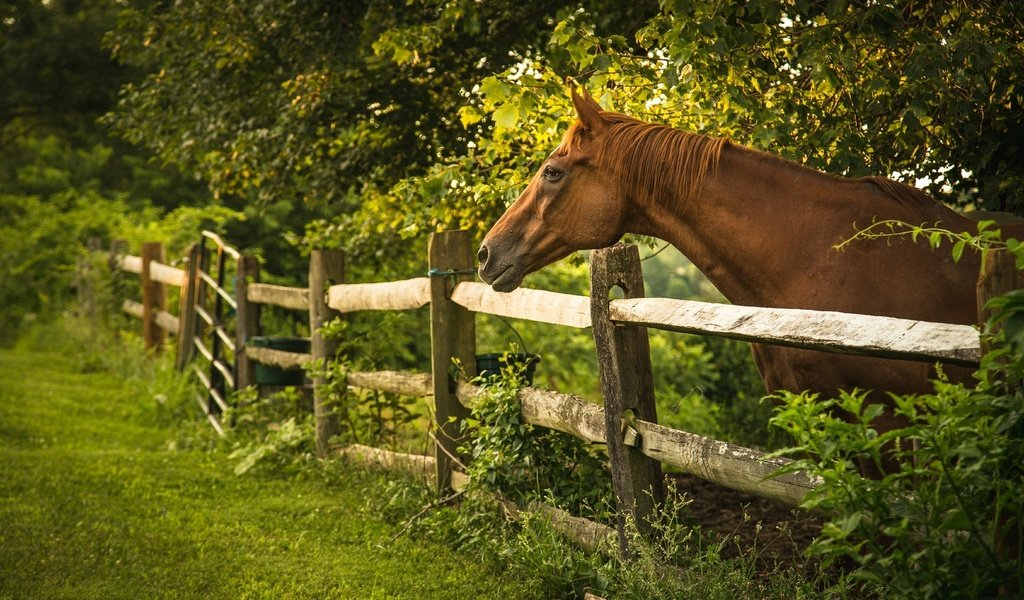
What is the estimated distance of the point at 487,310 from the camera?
5016mm

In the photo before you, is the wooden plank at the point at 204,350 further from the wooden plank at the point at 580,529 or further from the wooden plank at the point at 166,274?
the wooden plank at the point at 580,529

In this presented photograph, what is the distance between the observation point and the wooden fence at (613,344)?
2611mm

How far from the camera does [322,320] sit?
6.77 m

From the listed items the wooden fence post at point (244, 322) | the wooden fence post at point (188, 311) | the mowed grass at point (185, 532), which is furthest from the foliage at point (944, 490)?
the wooden fence post at point (188, 311)

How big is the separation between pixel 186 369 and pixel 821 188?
23.8 feet

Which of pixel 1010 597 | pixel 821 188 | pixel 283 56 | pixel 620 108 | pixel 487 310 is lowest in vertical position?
pixel 1010 597

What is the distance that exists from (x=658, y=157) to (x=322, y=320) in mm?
3579

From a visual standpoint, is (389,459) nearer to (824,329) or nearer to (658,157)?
(658,157)

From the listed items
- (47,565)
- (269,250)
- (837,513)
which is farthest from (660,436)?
(269,250)

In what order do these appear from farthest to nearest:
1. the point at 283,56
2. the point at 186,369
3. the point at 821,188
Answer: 1. the point at 186,369
2. the point at 283,56
3. the point at 821,188

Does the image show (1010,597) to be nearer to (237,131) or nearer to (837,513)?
(837,513)

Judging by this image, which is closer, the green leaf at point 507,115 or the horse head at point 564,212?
the horse head at point 564,212

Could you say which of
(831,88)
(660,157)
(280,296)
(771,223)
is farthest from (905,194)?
(280,296)

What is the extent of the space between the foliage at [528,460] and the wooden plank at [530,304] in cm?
31
